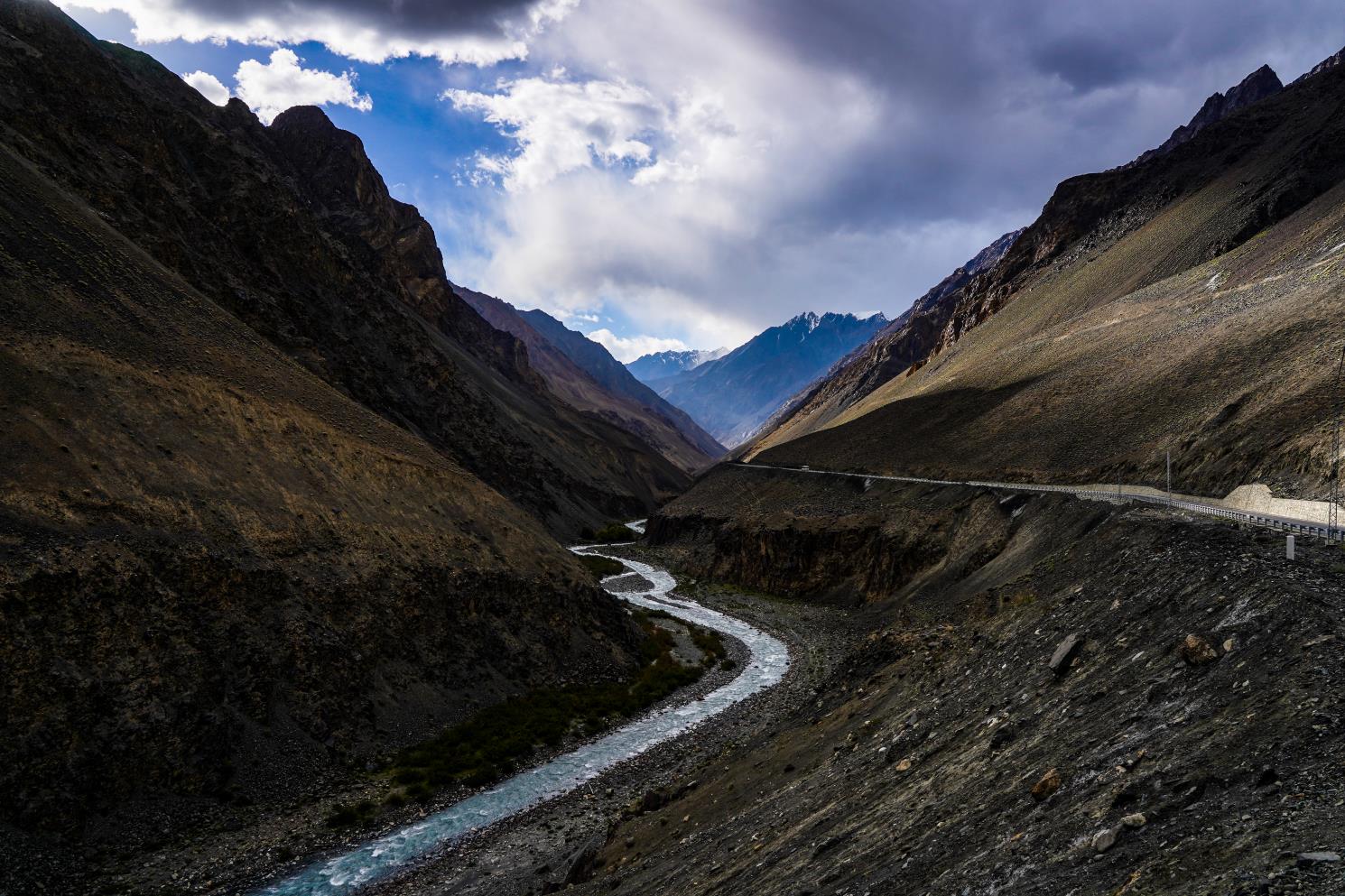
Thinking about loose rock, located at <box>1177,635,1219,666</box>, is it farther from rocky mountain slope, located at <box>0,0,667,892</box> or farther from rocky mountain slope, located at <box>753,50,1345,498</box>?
rocky mountain slope, located at <box>0,0,667,892</box>

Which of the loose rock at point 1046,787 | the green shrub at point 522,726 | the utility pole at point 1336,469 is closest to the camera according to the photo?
the loose rock at point 1046,787

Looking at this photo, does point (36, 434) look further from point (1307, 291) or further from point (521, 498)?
point (1307, 291)

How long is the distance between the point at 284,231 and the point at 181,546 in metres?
61.0

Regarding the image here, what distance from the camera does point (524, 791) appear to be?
90.2 feet

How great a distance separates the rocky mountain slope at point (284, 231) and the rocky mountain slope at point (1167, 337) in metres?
42.2

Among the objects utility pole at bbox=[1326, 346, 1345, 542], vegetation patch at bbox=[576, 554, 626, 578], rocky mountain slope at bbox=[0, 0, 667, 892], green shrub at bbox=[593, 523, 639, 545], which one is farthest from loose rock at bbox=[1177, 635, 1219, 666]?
green shrub at bbox=[593, 523, 639, 545]

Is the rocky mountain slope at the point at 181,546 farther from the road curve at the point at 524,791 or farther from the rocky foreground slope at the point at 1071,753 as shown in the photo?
the rocky foreground slope at the point at 1071,753

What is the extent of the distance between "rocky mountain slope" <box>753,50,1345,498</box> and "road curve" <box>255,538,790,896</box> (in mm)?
26941

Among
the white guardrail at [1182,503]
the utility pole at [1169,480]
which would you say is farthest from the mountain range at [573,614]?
the white guardrail at [1182,503]

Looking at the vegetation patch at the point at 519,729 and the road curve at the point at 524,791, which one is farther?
the vegetation patch at the point at 519,729

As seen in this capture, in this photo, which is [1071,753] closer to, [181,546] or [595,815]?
[595,815]

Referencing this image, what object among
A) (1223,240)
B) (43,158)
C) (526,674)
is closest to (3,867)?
(526,674)

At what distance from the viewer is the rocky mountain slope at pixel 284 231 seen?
5375 centimetres

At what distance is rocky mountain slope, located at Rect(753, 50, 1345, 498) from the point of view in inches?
1636
